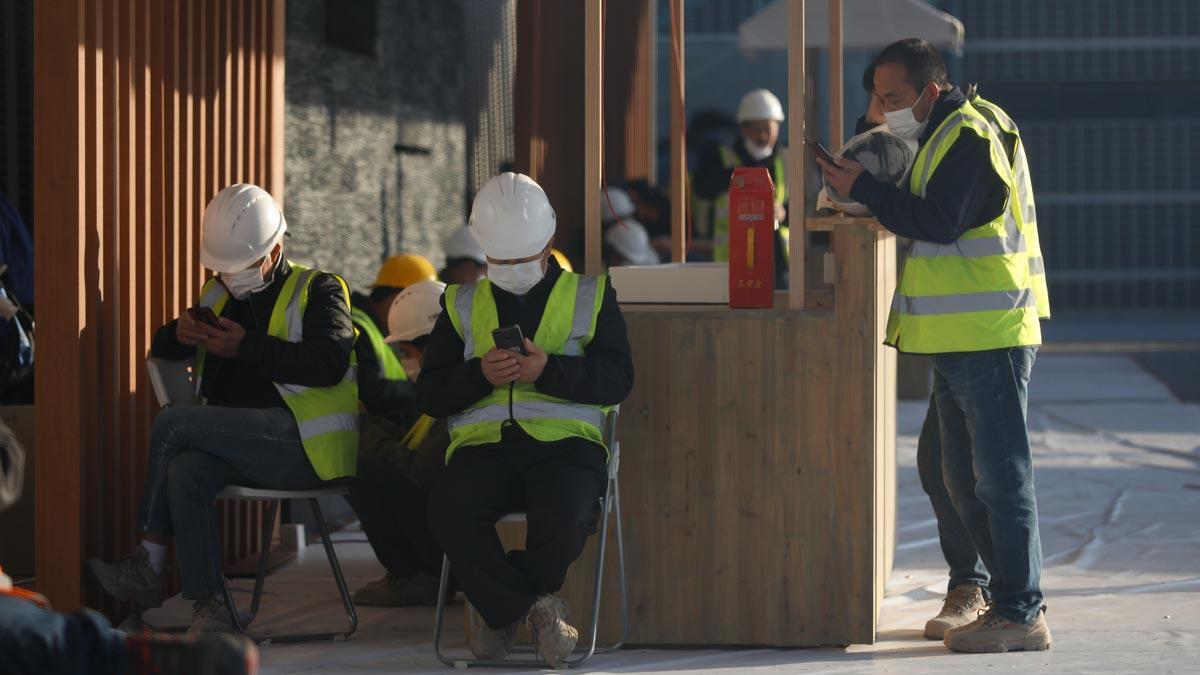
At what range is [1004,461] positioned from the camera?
5.38 m

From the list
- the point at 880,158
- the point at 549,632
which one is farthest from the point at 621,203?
the point at 549,632

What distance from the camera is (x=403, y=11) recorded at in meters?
12.4

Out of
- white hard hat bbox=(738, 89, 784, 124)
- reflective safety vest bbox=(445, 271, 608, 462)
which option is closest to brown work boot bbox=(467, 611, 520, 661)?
reflective safety vest bbox=(445, 271, 608, 462)

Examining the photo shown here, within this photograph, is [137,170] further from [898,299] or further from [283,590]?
[898,299]

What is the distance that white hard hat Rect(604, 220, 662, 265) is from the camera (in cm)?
1039

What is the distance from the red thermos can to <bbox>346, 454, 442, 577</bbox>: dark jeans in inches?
52.7

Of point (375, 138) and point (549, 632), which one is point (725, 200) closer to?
point (375, 138)

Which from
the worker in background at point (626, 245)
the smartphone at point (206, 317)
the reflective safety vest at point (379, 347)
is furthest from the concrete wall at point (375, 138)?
the smartphone at point (206, 317)

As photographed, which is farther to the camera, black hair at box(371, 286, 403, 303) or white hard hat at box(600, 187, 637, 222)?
white hard hat at box(600, 187, 637, 222)

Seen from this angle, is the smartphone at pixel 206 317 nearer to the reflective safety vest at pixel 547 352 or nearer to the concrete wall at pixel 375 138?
the reflective safety vest at pixel 547 352

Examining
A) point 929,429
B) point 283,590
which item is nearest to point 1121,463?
point 929,429

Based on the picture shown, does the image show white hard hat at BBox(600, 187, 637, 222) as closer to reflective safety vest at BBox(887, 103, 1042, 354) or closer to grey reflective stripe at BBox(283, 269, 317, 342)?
grey reflective stripe at BBox(283, 269, 317, 342)

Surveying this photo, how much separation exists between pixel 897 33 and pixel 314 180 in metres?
4.33

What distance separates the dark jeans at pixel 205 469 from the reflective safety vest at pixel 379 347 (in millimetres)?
657
